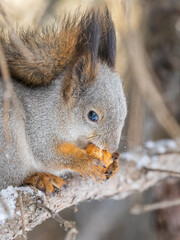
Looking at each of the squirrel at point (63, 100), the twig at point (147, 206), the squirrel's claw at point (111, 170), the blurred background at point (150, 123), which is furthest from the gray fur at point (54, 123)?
the blurred background at point (150, 123)

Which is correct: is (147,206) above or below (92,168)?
below

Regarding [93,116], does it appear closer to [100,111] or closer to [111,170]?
[100,111]

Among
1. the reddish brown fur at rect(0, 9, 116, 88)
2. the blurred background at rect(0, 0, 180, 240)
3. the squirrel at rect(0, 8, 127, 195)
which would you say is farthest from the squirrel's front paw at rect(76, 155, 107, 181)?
the blurred background at rect(0, 0, 180, 240)

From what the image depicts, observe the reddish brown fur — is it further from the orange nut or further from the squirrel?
the orange nut

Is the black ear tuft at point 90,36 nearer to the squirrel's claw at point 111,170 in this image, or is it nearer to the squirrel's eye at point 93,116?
the squirrel's eye at point 93,116

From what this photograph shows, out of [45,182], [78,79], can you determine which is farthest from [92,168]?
[78,79]

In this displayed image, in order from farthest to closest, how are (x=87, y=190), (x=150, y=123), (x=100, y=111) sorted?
1. (x=150, y=123)
2. (x=87, y=190)
3. (x=100, y=111)
